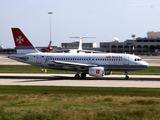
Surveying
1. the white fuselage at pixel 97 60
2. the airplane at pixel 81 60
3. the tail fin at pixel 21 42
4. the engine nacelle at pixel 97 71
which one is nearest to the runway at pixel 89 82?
the engine nacelle at pixel 97 71

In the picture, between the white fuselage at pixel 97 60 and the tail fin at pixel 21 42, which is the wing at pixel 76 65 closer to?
the white fuselage at pixel 97 60

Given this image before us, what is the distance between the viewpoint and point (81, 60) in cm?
4109

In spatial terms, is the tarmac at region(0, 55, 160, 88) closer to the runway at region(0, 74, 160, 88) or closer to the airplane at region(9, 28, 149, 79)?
the runway at region(0, 74, 160, 88)

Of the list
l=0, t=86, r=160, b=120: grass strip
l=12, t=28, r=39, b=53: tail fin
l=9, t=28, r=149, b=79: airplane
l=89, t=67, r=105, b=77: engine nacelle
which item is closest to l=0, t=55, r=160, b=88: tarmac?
l=89, t=67, r=105, b=77: engine nacelle

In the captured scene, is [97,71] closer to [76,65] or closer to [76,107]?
[76,65]

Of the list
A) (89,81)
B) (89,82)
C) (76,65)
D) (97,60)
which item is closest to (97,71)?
(89,81)

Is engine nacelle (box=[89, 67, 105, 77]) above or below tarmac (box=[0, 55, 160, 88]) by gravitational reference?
above

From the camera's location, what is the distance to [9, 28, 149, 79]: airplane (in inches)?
1555

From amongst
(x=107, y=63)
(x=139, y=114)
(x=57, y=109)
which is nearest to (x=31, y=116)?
(x=57, y=109)

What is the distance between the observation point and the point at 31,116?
1562 cm

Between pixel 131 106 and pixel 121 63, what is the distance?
69.8 feet

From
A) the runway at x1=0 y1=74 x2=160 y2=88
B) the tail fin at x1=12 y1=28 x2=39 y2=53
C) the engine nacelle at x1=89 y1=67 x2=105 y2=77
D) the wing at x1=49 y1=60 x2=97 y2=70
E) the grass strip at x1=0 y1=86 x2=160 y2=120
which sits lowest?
the runway at x1=0 y1=74 x2=160 y2=88

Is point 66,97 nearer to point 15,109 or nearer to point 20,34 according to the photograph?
point 15,109

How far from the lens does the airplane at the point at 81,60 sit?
39.5 m
